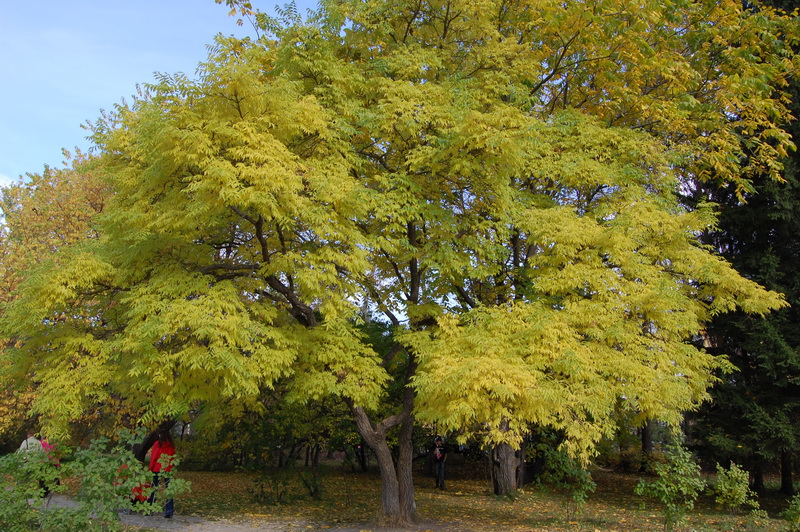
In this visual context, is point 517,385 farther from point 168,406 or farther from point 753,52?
point 753,52

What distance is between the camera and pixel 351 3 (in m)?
9.48

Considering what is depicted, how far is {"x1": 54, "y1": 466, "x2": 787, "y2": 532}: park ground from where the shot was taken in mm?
→ 8477

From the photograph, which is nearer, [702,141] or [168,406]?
[168,406]

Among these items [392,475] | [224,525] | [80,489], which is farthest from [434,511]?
[80,489]

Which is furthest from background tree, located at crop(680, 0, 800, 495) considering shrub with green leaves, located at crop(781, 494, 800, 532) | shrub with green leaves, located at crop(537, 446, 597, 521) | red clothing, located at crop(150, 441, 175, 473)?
red clothing, located at crop(150, 441, 175, 473)

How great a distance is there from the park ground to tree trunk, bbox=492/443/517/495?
386 mm

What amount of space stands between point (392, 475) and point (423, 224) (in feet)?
13.7

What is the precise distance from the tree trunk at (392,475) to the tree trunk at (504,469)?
13.0ft

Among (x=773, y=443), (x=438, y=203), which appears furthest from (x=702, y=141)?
(x=773, y=443)

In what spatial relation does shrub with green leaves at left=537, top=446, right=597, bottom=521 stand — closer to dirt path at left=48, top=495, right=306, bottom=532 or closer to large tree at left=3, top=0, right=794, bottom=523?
large tree at left=3, top=0, right=794, bottom=523

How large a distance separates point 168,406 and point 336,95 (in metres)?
5.06

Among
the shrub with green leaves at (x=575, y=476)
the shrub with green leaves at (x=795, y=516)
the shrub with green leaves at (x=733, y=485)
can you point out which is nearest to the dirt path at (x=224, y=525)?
the shrub with green leaves at (x=575, y=476)

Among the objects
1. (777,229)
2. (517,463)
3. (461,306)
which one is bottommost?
(517,463)

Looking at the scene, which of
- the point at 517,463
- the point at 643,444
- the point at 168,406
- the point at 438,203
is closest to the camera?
the point at 168,406
